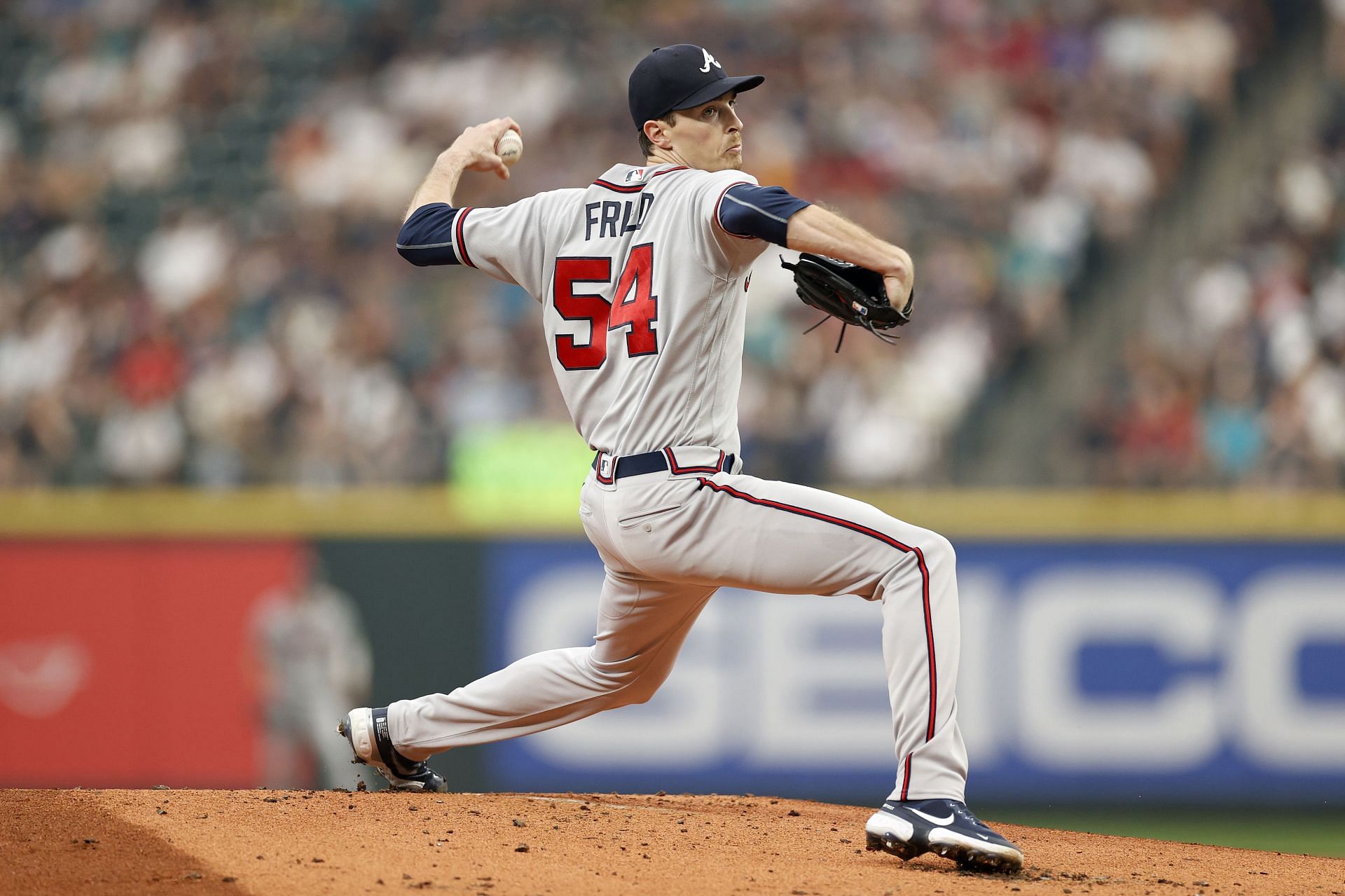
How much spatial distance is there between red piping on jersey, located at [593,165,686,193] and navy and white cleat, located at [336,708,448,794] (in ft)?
5.33

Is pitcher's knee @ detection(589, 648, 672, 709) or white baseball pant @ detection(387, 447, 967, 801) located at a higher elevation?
white baseball pant @ detection(387, 447, 967, 801)

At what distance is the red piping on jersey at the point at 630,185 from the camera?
12.7 ft

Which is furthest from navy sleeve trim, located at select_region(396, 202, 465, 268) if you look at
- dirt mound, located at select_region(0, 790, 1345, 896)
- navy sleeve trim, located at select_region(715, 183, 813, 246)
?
dirt mound, located at select_region(0, 790, 1345, 896)

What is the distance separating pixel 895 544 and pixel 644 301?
85cm

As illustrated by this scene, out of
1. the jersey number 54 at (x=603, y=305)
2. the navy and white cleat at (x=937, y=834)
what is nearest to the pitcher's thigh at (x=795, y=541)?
the jersey number 54 at (x=603, y=305)

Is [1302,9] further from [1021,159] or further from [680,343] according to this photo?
[680,343]

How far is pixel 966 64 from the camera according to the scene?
38.3 feet

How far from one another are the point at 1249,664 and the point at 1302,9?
5.73 metres

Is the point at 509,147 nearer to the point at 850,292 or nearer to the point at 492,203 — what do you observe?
the point at 850,292

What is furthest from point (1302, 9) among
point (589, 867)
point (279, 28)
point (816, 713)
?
point (589, 867)

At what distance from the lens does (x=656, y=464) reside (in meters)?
3.75

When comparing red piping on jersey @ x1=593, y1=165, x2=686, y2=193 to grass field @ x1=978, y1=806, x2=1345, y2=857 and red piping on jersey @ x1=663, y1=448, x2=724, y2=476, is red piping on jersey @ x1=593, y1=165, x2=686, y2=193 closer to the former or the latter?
red piping on jersey @ x1=663, y1=448, x2=724, y2=476

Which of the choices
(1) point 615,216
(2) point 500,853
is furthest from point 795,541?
(2) point 500,853

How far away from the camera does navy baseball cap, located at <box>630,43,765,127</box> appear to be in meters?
3.84
